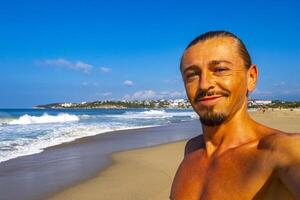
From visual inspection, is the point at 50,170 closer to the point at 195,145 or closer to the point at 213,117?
the point at 195,145

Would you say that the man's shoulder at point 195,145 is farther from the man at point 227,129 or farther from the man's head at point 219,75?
the man's head at point 219,75

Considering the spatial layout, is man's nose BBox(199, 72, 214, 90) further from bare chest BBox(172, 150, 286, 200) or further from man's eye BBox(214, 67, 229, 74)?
bare chest BBox(172, 150, 286, 200)

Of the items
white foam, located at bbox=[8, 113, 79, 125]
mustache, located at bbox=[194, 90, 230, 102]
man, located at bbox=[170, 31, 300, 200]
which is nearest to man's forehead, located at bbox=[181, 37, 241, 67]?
man, located at bbox=[170, 31, 300, 200]

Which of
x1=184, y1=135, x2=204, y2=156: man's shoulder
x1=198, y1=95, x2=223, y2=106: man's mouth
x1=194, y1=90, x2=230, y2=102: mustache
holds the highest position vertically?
x1=194, y1=90, x2=230, y2=102: mustache

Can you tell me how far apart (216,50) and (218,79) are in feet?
0.39

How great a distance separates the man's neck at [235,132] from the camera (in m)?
1.59

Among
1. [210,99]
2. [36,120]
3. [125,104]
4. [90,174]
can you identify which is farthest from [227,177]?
[125,104]

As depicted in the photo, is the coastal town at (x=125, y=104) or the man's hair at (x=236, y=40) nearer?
the man's hair at (x=236, y=40)

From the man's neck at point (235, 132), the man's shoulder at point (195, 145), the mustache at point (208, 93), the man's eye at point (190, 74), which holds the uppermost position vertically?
the man's eye at point (190, 74)

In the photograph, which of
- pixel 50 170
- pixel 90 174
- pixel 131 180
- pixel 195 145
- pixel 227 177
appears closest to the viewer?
Answer: pixel 227 177

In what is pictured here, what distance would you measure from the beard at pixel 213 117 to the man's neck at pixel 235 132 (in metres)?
0.03

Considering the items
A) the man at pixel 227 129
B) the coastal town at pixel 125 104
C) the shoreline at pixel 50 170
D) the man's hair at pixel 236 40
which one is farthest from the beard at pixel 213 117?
the coastal town at pixel 125 104

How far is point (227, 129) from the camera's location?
5.33 ft

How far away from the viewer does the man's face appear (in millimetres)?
1587
